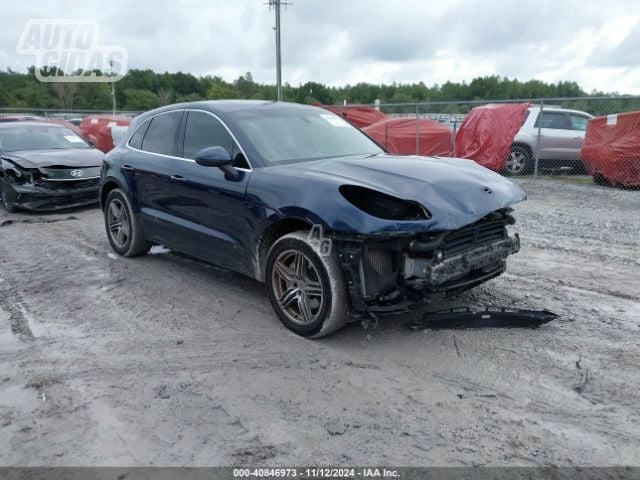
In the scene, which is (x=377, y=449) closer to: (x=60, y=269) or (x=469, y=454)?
(x=469, y=454)

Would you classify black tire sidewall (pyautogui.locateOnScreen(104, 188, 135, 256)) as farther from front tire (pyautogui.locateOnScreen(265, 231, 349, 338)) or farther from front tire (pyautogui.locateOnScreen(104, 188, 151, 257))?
front tire (pyautogui.locateOnScreen(265, 231, 349, 338))

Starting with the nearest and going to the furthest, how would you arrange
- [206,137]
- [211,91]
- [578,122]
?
1. [206,137]
2. [578,122]
3. [211,91]

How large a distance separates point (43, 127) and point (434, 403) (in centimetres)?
1022

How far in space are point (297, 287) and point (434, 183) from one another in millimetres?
1259

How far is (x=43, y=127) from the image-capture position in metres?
10.8

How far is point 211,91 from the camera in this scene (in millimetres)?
78625

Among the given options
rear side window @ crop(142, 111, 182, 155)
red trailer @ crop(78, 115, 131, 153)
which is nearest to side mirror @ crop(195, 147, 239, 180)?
A: rear side window @ crop(142, 111, 182, 155)

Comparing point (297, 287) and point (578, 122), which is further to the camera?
point (578, 122)

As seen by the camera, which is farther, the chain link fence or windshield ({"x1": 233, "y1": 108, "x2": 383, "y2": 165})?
the chain link fence

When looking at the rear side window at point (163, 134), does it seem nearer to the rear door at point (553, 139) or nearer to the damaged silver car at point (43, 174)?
the damaged silver car at point (43, 174)

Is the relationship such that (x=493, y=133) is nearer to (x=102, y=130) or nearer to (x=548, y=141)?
(x=548, y=141)

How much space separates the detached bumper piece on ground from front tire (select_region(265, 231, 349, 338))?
0.74m

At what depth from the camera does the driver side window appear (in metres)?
4.71

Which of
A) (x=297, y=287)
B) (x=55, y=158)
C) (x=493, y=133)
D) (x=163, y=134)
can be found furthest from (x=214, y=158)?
(x=493, y=133)
